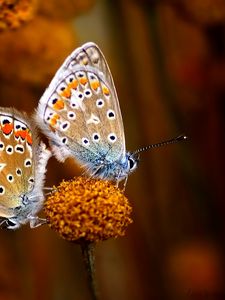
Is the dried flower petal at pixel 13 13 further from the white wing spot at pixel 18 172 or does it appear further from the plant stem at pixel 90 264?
the plant stem at pixel 90 264

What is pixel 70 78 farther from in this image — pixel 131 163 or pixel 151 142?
pixel 151 142

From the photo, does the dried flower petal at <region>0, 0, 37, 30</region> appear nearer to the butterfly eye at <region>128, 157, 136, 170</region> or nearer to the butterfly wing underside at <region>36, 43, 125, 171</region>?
the butterfly wing underside at <region>36, 43, 125, 171</region>

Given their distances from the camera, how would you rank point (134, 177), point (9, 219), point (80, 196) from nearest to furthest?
point (80, 196), point (9, 219), point (134, 177)

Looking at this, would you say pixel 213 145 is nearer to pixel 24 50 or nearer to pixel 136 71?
pixel 136 71

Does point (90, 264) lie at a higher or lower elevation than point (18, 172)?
lower

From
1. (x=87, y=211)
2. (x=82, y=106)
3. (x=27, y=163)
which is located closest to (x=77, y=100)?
(x=82, y=106)

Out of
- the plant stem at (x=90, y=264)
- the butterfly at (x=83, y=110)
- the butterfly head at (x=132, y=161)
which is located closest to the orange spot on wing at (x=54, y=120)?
the butterfly at (x=83, y=110)

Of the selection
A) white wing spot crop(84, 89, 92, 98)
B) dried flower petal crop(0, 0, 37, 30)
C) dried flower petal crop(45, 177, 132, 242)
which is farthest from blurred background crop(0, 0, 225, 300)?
dried flower petal crop(45, 177, 132, 242)

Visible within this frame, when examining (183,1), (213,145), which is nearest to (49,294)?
(213,145)
